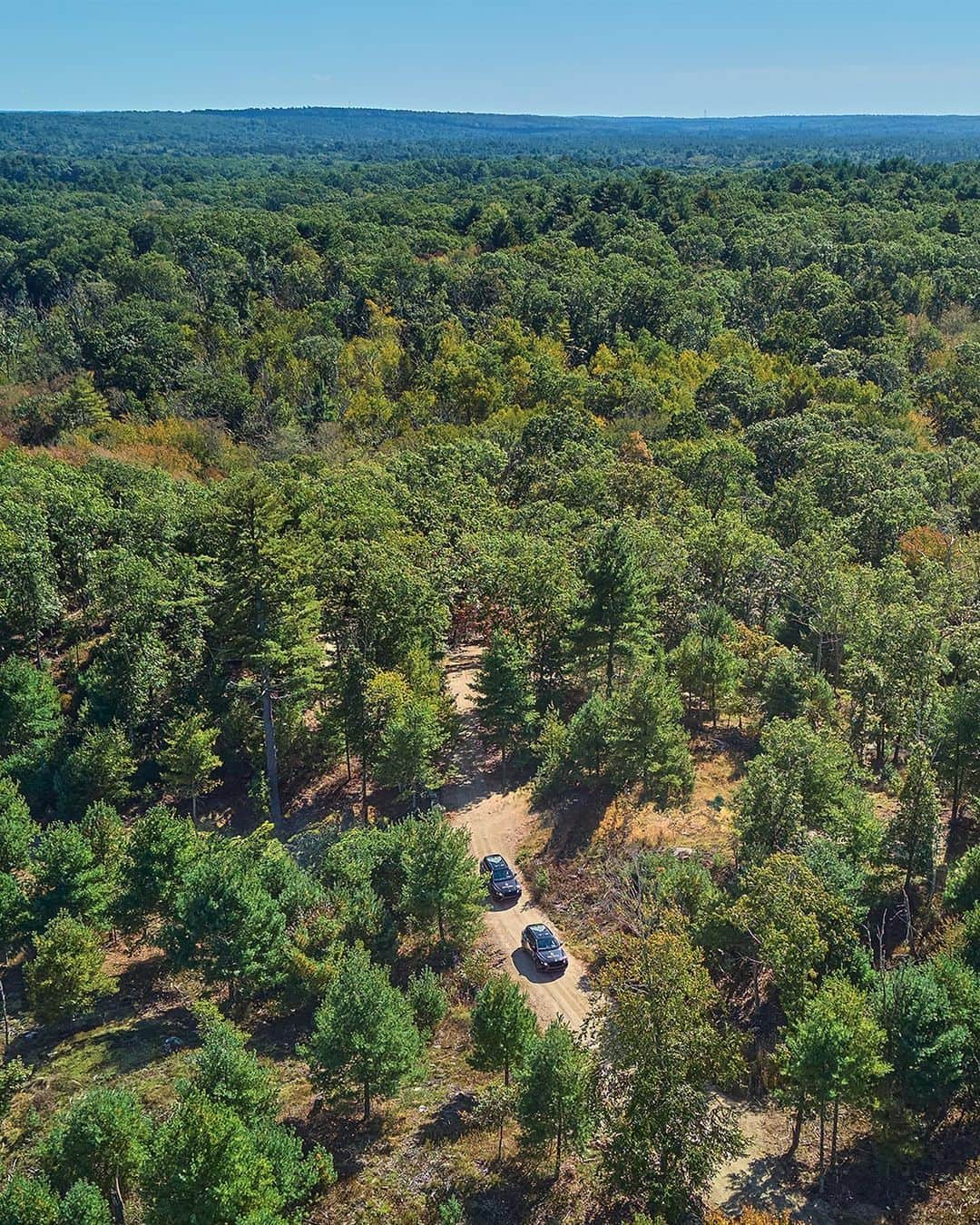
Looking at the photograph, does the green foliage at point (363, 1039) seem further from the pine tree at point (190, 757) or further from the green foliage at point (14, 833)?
the pine tree at point (190, 757)

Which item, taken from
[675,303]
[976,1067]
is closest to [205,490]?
[976,1067]

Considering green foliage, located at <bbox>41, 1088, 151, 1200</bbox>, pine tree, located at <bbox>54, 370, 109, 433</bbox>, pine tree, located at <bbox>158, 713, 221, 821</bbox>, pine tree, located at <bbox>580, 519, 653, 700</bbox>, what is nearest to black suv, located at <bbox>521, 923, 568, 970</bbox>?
green foliage, located at <bbox>41, 1088, 151, 1200</bbox>

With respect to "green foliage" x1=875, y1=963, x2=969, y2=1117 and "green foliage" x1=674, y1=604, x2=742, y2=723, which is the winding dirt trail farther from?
"green foliage" x1=674, y1=604, x2=742, y2=723

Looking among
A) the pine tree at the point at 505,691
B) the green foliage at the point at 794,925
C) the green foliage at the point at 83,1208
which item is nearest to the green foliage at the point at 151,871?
the green foliage at the point at 83,1208

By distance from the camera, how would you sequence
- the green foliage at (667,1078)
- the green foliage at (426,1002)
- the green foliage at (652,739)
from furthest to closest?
the green foliage at (652,739) < the green foliage at (426,1002) < the green foliage at (667,1078)

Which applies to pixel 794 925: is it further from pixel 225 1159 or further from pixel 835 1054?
pixel 225 1159

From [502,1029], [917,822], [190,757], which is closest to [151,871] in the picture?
[190,757]

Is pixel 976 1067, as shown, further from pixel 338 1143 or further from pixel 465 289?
pixel 465 289
